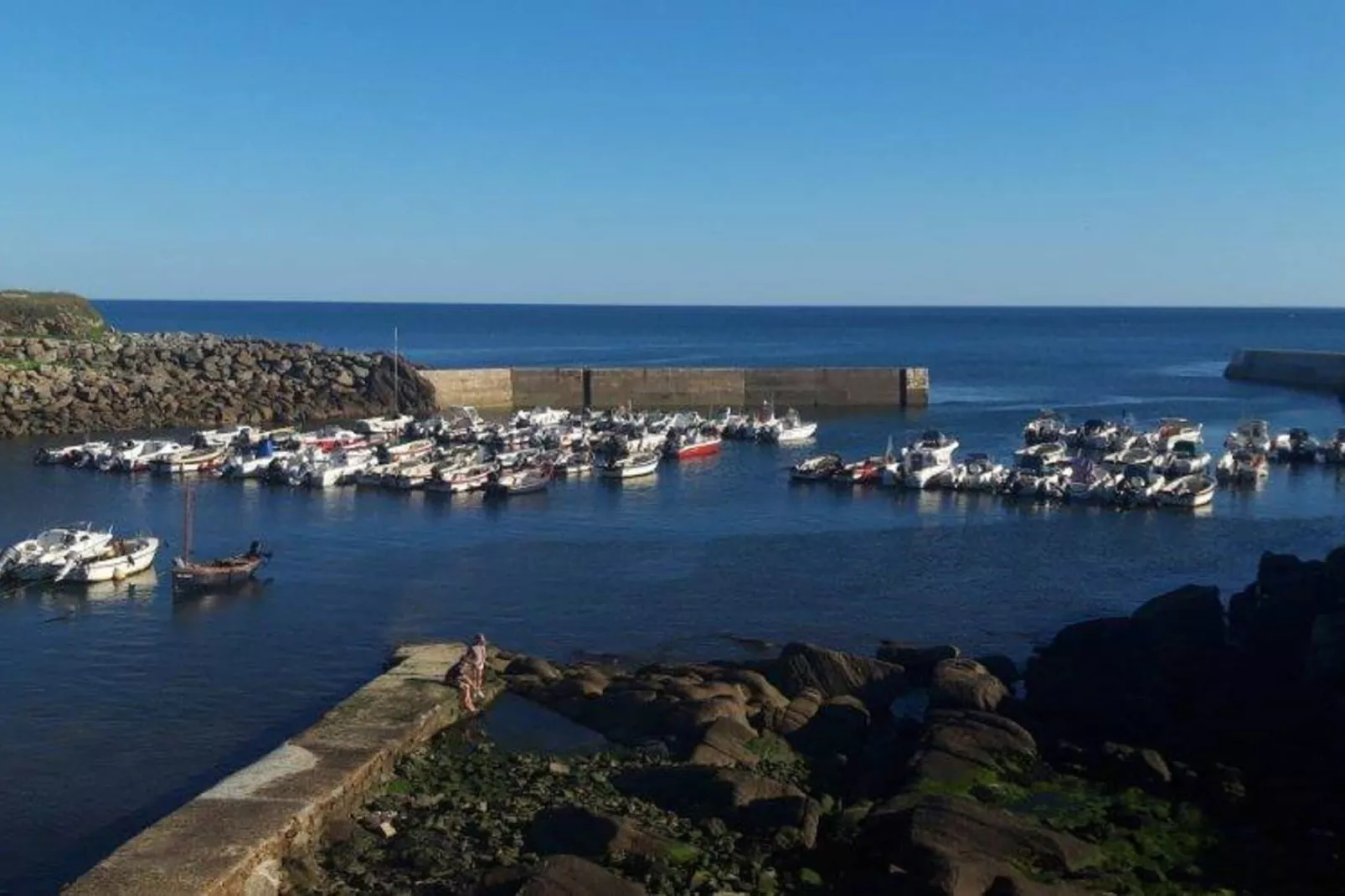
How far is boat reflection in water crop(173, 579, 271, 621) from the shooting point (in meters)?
29.0

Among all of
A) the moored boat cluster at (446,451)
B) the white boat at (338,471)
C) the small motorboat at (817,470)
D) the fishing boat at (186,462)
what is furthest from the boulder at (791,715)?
the fishing boat at (186,462)

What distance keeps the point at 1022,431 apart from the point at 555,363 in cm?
5987

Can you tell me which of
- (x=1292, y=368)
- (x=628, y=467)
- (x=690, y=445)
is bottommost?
(x=628, y=467)

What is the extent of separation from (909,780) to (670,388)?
57.6 metres

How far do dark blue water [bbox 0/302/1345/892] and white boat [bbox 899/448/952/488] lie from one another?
1149 millimetres

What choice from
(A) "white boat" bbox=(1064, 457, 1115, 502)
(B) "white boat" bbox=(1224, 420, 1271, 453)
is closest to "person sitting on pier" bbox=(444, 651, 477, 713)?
(A) "white boat" bbox=(1064, 457, 1115, 502)

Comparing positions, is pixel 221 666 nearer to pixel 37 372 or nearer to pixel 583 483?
pixel 583 483

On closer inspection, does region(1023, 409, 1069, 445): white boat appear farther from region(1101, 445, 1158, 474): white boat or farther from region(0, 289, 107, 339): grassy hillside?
region(0, 289, 107, 339): grassy hillside

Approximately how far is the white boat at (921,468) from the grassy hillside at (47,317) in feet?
158

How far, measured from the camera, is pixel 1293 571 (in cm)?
2916

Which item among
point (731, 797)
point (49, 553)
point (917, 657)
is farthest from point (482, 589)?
point (731, 797)

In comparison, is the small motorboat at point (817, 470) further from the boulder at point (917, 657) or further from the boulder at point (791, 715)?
the boulder at point (791, 715)

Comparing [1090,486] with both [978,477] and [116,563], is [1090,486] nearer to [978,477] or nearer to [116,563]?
[978,477]

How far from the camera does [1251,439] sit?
5500 centimetres
